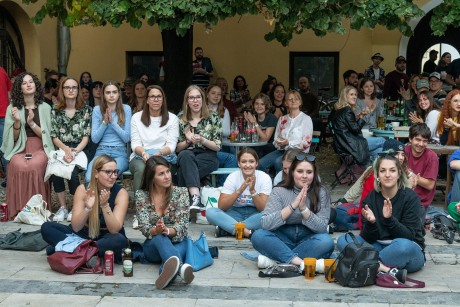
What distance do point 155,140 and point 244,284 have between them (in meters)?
3.24

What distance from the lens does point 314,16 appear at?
39.2 ft

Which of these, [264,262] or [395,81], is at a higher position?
[395,81]

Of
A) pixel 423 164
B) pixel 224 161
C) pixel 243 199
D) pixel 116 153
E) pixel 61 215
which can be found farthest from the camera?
pixel 224 161

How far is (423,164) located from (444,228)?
905 mm

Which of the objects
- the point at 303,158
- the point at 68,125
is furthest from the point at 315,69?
the point at 303,158

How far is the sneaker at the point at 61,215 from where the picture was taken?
37.0ft

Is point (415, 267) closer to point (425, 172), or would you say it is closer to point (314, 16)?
point (425, 172)

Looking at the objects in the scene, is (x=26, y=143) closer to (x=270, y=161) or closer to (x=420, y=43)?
(x=270, y=161)

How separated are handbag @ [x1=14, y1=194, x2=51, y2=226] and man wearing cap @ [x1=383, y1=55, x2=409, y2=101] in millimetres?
9084

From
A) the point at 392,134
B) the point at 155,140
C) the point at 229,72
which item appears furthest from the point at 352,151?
the point at 229,72

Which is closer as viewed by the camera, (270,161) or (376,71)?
(270,161)

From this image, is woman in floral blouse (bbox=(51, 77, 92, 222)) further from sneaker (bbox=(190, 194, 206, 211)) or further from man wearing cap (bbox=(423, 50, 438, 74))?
man wearing cap (bbox=(423, 50, 438, 74))

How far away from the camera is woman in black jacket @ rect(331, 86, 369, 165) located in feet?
43.3

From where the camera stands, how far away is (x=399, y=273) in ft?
27.9
